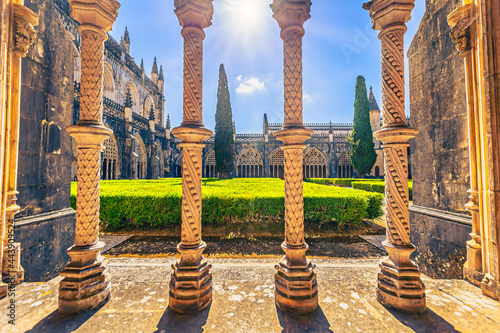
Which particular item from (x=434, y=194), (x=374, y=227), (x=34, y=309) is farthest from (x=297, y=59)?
(x=374, y=227)

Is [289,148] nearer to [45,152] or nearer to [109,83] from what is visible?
[45,152]

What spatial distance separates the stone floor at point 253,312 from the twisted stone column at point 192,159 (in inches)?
8.4

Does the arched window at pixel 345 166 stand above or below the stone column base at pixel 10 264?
above

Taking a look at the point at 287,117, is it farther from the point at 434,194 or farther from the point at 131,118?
the point at 131,118

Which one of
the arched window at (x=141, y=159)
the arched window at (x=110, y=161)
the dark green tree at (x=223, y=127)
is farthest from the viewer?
the dark green tree at (x=223, y=127)

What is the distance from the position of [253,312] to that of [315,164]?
23840 mm

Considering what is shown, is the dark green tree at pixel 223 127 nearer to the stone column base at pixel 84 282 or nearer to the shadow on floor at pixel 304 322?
the stone column base at pixel 84 282

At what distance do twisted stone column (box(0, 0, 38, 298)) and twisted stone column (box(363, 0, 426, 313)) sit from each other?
3.42 m

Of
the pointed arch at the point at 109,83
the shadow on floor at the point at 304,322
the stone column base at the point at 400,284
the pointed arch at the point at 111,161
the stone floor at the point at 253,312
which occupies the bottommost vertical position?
the shadow on floor at the point at 304,322

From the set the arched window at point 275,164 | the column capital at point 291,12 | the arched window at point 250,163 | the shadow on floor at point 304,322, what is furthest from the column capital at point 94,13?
the arched window at point 275,164

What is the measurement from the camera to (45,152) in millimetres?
2785

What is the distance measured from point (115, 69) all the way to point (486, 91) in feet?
74.0

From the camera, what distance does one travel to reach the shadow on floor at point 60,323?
4.89ft

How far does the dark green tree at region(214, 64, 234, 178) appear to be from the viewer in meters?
18.9
